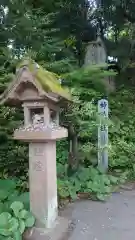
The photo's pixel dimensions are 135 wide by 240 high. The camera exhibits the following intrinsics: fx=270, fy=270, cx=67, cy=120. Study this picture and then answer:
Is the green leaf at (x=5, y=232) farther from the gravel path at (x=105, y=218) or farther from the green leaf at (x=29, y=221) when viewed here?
the gravel path at (x=105, y=218)

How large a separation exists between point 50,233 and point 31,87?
1.56 metres

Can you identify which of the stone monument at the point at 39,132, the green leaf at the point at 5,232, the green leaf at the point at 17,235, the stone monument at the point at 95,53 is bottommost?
the green leaf at the point at 17,235

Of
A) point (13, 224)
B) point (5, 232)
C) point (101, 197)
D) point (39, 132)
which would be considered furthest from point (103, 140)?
point (5, 232)

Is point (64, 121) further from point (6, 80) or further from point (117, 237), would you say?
point (117, 237)

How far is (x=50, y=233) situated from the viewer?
2.88 metres

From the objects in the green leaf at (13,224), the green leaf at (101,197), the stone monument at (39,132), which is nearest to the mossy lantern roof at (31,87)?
the stone monument at (39,132)

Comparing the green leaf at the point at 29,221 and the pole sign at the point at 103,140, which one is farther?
the pole sign at the point at 103,140

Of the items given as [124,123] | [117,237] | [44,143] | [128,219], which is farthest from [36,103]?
[124,123]

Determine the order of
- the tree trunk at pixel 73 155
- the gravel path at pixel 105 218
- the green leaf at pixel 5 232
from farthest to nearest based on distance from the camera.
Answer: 1. the tree trunk at pixel 73 155
2. the gravel path at pixel 105 218
3. the green leaf at pixel 5 232

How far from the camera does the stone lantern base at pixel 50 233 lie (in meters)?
2.81

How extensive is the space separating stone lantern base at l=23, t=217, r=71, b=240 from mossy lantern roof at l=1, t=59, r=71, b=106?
140cm

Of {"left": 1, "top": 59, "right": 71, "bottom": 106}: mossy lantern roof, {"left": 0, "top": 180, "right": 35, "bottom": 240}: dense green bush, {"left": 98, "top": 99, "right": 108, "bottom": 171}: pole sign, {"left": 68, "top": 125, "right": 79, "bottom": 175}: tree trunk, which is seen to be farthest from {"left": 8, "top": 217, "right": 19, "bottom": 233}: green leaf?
{"left": 98, "top": 99, "right": 108, "bottom": 171}: pole sign

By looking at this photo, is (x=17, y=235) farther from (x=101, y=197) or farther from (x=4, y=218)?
(x=101, y=197)

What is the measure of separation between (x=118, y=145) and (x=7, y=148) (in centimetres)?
275
